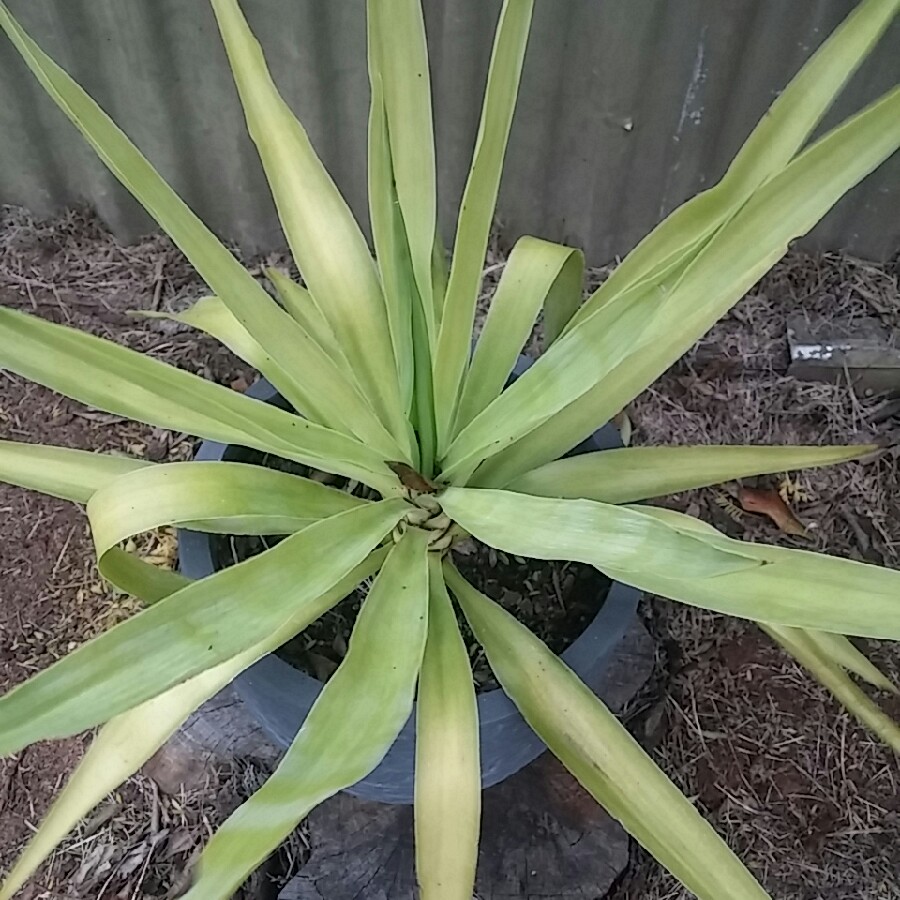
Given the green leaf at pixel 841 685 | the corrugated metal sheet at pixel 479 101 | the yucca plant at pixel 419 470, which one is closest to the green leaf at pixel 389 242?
the yucca plant at pixel 419 470

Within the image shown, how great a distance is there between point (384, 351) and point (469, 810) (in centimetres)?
37

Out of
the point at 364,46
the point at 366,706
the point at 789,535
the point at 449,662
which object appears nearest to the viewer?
the point at 366,706

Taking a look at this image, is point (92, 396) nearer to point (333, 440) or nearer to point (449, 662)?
point (333, 440)

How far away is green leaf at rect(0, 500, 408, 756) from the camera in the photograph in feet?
1.84

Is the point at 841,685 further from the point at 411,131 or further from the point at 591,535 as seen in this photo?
the point at 411,131

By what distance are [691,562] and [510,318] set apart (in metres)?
0.39

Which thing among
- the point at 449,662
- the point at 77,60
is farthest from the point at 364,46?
the point at 449,662

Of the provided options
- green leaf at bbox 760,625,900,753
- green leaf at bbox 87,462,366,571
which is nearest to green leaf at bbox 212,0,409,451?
green leaf at bbox 87,462,366,571

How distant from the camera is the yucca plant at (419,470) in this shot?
2.11ft

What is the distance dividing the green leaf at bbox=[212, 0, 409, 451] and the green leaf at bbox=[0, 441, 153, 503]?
0.66 ft

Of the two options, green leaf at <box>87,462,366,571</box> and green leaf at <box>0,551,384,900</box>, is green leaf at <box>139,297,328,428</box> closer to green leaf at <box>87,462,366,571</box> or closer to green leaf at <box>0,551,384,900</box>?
green leaf at <box>87,462,366,571</box>

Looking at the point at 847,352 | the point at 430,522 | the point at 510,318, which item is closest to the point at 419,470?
the point at 430,522

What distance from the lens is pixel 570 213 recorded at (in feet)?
5.16

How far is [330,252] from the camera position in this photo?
873 millimetres
